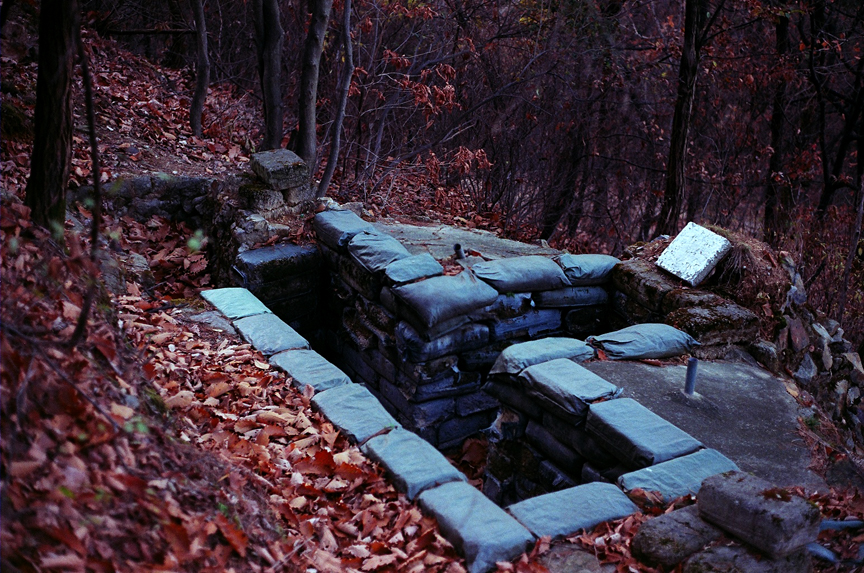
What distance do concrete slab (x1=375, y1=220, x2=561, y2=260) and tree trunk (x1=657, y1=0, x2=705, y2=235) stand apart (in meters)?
2.06

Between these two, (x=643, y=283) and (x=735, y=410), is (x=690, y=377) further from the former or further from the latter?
(x=643, y=283)

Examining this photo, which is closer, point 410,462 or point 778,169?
point 410,462

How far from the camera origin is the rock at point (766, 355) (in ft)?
15.0

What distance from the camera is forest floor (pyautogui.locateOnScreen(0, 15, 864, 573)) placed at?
1.95m

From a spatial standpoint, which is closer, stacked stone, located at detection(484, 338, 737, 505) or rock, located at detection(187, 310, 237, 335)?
stacked stone, located at detection(484, 338, 737, 505)

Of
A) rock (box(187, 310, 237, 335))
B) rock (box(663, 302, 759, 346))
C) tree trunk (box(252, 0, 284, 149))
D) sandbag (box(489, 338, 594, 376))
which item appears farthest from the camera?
tree trunk (box(252, 0, 284, 149))

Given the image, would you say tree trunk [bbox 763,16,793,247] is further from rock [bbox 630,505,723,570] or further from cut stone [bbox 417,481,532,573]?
cut stone [bbox 417,481,532,573]

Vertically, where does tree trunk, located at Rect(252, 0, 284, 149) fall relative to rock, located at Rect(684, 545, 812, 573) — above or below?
above

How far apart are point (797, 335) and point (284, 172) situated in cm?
421

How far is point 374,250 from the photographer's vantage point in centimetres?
493

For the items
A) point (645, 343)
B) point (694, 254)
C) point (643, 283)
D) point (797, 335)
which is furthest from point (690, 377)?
point (797, 335)

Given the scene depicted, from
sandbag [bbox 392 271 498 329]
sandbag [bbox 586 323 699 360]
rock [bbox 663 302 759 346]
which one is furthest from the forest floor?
rock [bbox 663 302 759 346]

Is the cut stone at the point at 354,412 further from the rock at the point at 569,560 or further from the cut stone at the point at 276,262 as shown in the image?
the cut stone at the point at 276,262

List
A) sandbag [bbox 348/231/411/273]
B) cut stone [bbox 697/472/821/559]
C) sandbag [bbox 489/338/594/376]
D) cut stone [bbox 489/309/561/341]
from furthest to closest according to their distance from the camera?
cut stone [bbox 489/309/561/341] → sandbag [bbox 348/231/411/273] → sandbag [bbox 489/338/594/376] → cut stone [bbox 697/472/821/559]
